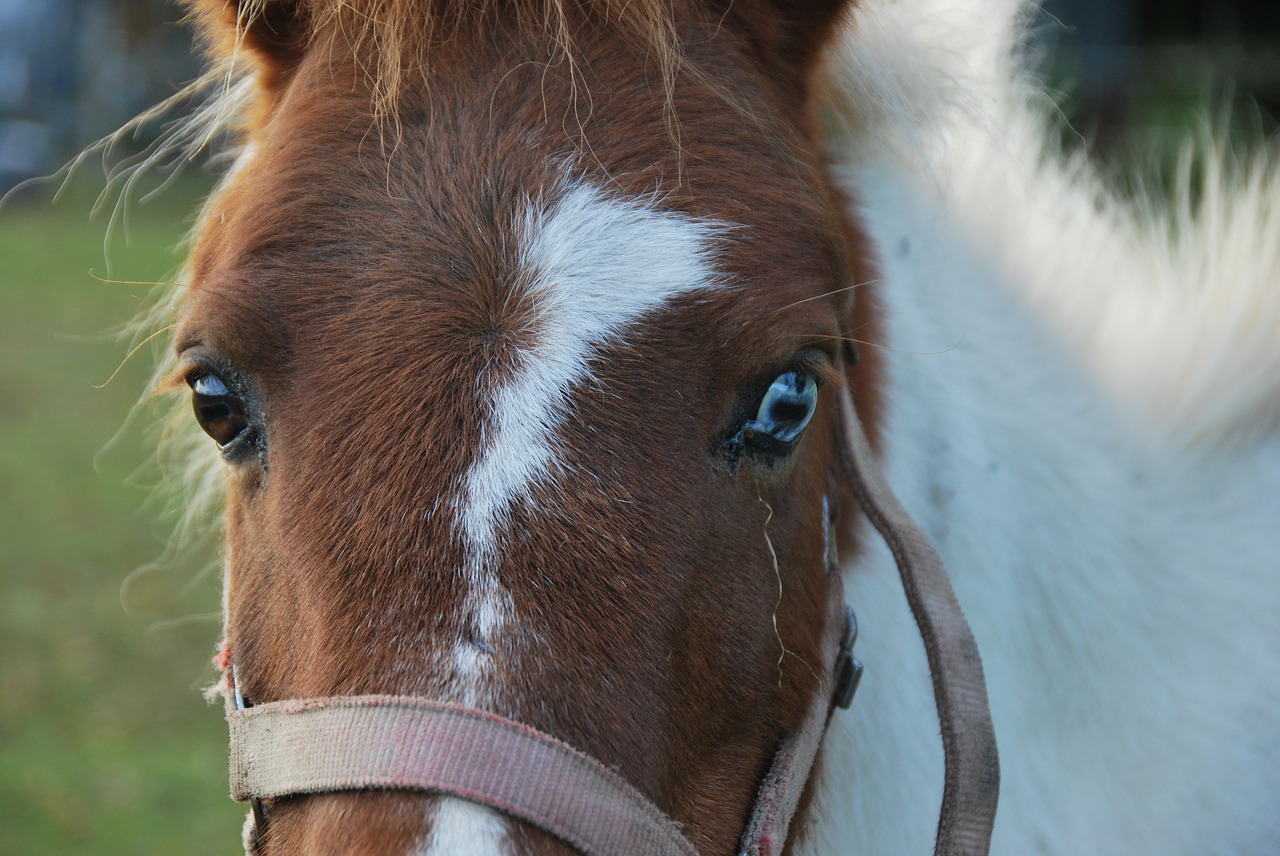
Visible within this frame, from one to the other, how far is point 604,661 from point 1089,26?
14.3m

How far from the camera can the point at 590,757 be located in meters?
1.26

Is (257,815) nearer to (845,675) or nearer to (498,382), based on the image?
(498,382)

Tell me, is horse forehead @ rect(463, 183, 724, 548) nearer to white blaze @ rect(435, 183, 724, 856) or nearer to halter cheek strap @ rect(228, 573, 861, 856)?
white blaze @ rect(435, 183, 724, 856)

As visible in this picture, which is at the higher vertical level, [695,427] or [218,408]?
[695,427]

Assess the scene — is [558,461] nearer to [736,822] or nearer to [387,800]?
[387,800]

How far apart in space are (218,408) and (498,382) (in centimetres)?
42

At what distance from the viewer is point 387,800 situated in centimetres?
124

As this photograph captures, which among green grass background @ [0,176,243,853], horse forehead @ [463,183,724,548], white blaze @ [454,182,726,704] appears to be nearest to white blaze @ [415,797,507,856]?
white blaze @ [454,182,726,704]

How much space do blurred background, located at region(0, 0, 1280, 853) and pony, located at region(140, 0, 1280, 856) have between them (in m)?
0.35

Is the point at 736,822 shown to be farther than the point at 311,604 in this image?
Yes

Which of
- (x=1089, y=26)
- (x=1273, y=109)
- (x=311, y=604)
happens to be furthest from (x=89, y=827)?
(x=1089, y=26)

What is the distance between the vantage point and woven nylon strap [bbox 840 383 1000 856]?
1.60 metres

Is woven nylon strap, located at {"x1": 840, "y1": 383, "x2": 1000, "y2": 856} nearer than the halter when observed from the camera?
No

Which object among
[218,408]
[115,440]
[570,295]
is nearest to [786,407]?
[570,295]
